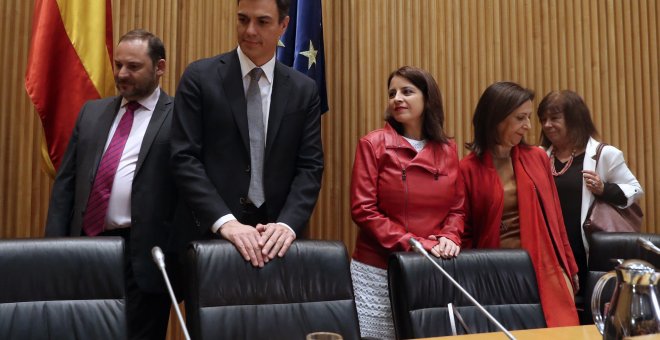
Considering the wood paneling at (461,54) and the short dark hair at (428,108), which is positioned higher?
the wood paneling at (461,54)

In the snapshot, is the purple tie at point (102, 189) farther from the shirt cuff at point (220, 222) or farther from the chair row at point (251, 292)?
the chair row at point (251, 292)

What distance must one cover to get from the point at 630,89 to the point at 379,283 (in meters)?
2.41

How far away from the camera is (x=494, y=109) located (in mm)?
2617

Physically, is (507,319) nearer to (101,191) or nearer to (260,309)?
(260,309)

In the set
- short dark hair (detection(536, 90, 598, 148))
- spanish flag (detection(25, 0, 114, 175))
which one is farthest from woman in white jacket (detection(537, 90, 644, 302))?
spanish flag (detection(25, 0, 114, 175))

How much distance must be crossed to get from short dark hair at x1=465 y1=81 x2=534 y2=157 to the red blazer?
0.05 metres

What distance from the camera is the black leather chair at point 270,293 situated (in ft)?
5.10

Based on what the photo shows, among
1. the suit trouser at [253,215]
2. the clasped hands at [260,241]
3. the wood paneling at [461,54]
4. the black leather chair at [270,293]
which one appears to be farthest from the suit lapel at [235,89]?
the wood paneling at [461,54]

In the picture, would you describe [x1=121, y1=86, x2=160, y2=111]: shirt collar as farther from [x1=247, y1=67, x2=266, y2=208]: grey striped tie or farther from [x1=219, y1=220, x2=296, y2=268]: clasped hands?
[x1=219, y1=220, x2=296, y2=268]: clasped hands

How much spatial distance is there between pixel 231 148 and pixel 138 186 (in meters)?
0.42

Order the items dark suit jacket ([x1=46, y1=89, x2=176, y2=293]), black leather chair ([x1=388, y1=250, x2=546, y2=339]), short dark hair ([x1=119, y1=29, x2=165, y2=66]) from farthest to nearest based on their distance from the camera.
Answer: short dark hair ([x1=119, y1=29, x2=165, y2=66]) < dark suit jacket ([x1=46, y1=89, x2=176, y2=293]) < black leather chair ([x1=388, y1=250, x2=546, y2=339])

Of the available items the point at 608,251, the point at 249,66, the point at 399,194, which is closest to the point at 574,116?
the point at 608,251

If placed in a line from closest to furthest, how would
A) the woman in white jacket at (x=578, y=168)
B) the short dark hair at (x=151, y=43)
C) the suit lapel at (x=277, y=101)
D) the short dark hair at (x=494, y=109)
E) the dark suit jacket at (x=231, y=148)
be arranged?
the dark suit jacket at (x=231, y=148)
the suit lapel at (x=277, y=101)
the short dark hair at (x=151, y=43)
the short dark hair at (x=494, y=109)
the woman in white jacket at (x=578, y=168)

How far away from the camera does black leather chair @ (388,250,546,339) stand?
5.83ft
